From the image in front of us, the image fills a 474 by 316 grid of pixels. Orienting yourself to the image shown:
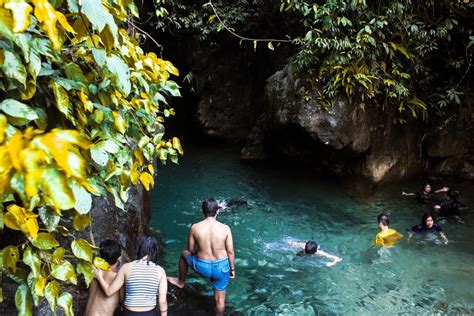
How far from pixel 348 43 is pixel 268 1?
5.17 m

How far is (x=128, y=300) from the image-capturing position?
4.34 m

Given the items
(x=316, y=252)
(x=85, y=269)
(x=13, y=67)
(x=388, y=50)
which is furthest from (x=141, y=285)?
(x=388, y=50)

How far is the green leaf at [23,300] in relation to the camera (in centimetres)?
195

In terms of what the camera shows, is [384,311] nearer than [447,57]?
Yes

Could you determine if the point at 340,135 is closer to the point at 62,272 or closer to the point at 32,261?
the point at 62,272

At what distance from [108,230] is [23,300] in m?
3.27

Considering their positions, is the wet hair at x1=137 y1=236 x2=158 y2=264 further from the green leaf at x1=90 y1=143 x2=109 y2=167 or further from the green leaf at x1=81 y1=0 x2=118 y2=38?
the green leaf at x1=81 y1=0 x2=118 y2=38

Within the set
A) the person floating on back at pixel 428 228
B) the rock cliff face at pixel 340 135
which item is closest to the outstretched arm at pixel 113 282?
the person floating on back at pixel 428 228

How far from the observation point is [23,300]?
1.98 metres

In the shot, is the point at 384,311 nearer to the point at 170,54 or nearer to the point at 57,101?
the point at 57,101

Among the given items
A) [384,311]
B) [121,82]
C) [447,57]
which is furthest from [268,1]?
[121,82]

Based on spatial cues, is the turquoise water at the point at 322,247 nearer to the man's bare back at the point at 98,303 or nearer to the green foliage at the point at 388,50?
the man's bare back at the point at 98,303

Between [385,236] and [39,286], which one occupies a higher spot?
[39,286]

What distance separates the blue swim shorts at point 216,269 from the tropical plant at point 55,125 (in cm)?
267
